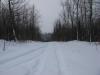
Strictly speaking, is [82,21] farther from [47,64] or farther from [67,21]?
[47,64]

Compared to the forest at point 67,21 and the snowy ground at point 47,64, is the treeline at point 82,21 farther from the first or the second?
the snowy ground at point 47,64

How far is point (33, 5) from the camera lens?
4147 centimetres

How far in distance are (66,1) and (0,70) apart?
34.5 meters

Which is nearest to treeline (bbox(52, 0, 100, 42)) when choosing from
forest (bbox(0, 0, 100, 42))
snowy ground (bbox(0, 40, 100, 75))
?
forest (bbox(0, 0, 100, 42))

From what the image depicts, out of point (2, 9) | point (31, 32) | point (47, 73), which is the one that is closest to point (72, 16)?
point (31, 32)

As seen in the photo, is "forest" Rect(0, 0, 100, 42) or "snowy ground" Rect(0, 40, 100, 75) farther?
"forest" Rect(0, 0, 100, 42)

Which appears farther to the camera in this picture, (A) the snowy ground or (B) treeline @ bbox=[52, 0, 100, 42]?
(B) treeline @ bbox=[52, 0, 100, 42]

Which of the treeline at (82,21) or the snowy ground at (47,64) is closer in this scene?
the snowy ground at (47,64)

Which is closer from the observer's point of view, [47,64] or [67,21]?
[47,64]

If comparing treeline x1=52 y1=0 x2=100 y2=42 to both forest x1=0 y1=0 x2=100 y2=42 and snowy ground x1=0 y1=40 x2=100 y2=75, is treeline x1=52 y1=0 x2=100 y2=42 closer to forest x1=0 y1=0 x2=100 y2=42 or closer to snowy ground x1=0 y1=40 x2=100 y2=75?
forest x1=0 y1=0 x2=100 y2=42

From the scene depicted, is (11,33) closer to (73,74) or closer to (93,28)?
(93,28)

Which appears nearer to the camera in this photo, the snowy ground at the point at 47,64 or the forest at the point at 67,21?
the snowy ground at the point at 47,64

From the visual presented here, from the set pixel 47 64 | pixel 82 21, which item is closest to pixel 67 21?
pixel 82 21

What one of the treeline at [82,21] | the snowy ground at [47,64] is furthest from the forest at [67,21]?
the snowy ground at [47,64]
